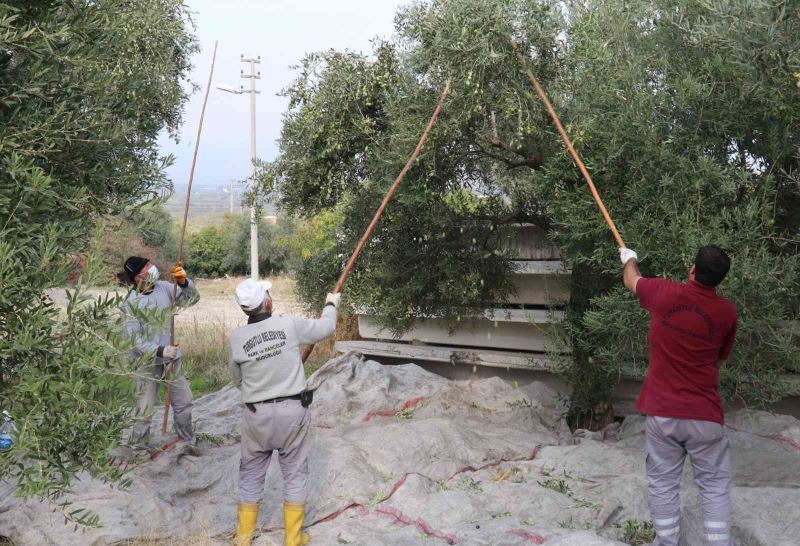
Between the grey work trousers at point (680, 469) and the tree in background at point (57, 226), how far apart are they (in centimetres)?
333

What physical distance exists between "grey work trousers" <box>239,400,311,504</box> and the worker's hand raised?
280 cm

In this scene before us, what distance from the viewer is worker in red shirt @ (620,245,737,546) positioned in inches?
195

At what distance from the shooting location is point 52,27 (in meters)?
4.58

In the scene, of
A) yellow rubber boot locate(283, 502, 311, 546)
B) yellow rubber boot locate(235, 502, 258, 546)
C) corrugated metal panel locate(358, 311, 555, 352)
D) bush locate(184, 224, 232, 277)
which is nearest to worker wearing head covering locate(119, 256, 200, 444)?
yellow rubber boot locate(235, 502, 258, 546)

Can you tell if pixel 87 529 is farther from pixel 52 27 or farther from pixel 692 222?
pixel 692 222

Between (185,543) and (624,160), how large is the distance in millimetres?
4680

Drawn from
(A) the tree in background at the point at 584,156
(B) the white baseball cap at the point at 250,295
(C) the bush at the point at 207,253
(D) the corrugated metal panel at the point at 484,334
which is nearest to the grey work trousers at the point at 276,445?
(B) the white baseball cap at the point at 250,295

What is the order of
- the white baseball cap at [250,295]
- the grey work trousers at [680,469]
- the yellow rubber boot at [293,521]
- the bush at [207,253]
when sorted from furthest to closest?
1. the bush at [207,253]
2. the yellow rubber boot at [293,521]
3. the white baseball cap at [250,295]
4. the grey work trousers at [680,469]

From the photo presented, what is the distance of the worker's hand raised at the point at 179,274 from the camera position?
8125mm

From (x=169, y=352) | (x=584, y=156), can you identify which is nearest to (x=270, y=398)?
(x=169, y=352)

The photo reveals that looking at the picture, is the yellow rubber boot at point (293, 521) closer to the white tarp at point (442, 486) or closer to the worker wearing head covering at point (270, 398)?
the worker wearing head covering at point (270, 398)

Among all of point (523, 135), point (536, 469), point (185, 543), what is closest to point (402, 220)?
point (523, 135)

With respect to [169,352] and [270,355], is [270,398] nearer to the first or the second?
[270,355]

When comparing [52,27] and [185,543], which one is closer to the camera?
[52,27]
